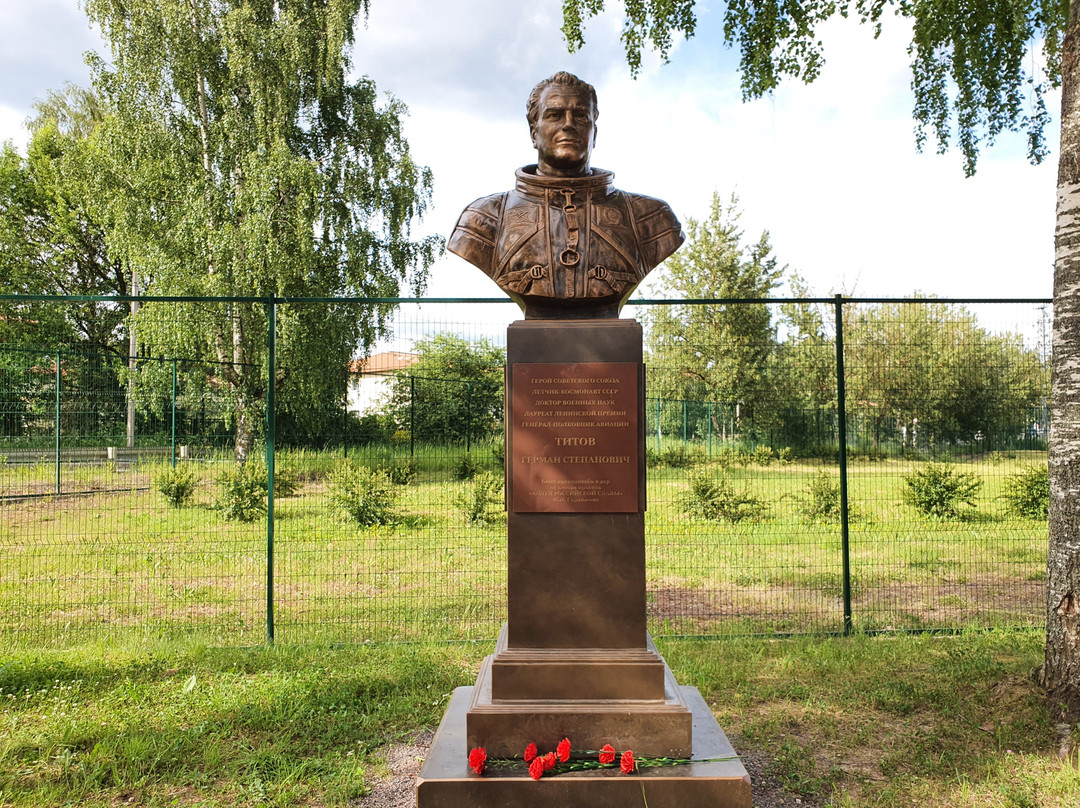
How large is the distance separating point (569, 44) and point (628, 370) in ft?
15.4

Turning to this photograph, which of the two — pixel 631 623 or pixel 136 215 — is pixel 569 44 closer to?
Answer: pixel 631 623

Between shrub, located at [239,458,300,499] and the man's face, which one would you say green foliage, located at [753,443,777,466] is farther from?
shrub, located at [239,458,300,499]

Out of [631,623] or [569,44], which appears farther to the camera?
[569,44]

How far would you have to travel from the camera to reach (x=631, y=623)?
3.05 m

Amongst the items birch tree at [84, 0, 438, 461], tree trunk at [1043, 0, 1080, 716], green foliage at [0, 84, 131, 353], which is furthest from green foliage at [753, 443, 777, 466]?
green foliage at [0, 84, 131, 353]

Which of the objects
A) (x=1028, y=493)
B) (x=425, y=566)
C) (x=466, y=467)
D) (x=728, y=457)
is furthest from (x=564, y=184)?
(x=1028, y=493)

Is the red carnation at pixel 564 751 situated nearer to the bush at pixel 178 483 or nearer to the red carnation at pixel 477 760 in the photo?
the red carnation at pixel 477 760

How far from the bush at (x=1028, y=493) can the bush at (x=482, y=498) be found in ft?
15.0

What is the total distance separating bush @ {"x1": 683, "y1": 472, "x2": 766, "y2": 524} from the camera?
655 centimetres

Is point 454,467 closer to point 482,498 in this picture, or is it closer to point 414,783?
point 482,498

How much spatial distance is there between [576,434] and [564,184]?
3.93 feet

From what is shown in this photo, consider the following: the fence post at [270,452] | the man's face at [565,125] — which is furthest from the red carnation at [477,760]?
the fence post at [270,452]

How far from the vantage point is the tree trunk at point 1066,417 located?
378 cm

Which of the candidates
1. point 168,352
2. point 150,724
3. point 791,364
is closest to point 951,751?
point 791,364
